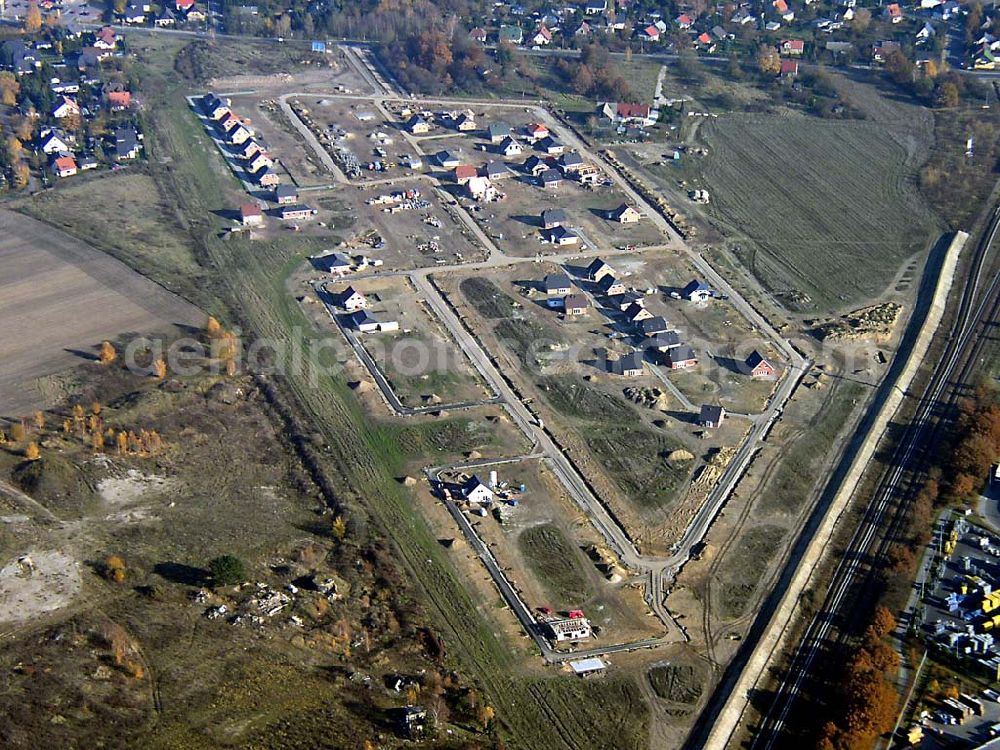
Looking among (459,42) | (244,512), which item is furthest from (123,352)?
(459,42)

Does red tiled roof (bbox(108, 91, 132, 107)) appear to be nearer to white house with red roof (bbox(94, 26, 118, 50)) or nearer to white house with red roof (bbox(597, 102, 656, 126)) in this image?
white house with red roof (bbox(94, 26, 118, 50))

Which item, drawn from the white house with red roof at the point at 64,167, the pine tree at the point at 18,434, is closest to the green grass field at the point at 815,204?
the pine tree at the point at 18,434

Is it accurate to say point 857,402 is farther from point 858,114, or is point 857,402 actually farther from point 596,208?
point 858,114

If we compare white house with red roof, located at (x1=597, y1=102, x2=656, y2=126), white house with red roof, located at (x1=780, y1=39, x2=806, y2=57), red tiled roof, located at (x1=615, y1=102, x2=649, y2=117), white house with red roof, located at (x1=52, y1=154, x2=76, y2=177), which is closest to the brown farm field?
white house with red roof, located at (x1=52, y1=154, x2=76, y2=177)

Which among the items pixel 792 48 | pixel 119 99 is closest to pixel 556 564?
pixel 119 99

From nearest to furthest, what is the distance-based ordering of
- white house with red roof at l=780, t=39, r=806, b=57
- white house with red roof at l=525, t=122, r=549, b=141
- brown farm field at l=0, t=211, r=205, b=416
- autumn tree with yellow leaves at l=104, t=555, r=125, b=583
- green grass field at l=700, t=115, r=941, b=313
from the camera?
autumn tree with yellow leaves at l=104, t=555, r=125, b=583 → brown farm field at l=0, t=211, r=205, b=416 → green grass field at l=700, t=115, r=941, b=313 → white house with red roof at l=525, t=122, r=549, b=141 → white house with red roof at l=780, t=39, r=806, b=57
